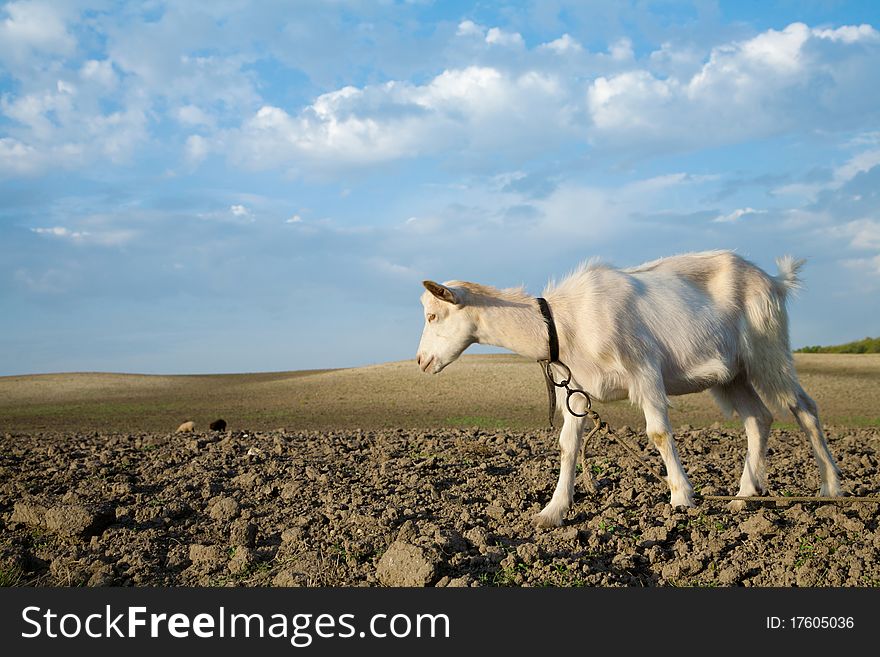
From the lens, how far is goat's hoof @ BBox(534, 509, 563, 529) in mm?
6516

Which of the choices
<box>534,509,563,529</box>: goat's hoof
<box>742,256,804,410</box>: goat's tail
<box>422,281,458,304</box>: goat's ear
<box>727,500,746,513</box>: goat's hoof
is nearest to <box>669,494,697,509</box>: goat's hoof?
<box>727,500,746,513</box>: goat's hoof

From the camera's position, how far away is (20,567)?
6.50 metres

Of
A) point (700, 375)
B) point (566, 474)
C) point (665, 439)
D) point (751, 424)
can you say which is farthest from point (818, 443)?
point (566, 474)

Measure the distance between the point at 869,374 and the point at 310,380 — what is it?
79.2 ft

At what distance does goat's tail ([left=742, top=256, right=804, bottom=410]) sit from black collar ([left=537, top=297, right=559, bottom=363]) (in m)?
1.95

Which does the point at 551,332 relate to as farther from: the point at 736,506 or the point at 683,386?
the point at 736,506

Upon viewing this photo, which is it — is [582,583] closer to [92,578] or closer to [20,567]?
[92,578]

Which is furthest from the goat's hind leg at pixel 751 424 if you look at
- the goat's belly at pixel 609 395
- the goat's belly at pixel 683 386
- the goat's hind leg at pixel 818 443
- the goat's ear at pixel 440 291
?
the goat's ear at pixel 440 291

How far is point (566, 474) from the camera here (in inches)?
265

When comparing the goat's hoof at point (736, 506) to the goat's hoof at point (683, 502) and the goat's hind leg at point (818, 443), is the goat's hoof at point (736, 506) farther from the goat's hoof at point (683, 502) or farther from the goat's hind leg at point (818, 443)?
the goat's hind leg at point (818, 443)

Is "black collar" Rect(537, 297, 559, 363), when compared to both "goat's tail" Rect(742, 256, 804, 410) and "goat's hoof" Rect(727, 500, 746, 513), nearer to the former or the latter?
"goat's tail" Rect(742, 256, 804, 410)

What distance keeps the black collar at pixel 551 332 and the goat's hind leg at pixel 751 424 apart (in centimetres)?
212

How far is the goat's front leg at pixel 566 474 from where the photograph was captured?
6.57 metres

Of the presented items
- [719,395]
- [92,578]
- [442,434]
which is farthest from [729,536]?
[442,434]
